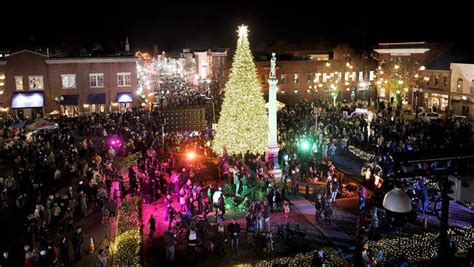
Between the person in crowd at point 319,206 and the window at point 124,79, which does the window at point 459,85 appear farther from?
the window at point 124,79

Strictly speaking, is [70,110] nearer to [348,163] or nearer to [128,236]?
[348,163]

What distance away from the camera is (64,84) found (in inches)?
1759

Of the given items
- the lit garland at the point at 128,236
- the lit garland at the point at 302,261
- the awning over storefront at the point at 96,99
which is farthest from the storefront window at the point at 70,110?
the lit garland at the point at 302,261

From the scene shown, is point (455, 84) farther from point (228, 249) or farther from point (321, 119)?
point (228, 249)

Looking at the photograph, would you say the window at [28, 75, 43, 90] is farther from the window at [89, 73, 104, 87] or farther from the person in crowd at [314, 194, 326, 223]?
the person in crowd at [314, 194, 326, 223]

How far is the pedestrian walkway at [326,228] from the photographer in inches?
630

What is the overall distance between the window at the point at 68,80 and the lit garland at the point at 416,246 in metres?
37.8

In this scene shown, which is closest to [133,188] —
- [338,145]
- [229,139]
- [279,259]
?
[229,139]

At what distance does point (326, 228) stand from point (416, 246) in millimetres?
3465

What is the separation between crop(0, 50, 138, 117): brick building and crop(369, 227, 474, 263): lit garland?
3603cm

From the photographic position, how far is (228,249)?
15766 millimetres

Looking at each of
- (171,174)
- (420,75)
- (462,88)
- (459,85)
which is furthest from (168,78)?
(171,174)

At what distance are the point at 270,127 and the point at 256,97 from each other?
6.28 feet

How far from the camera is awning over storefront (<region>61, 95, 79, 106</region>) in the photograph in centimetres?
4406
